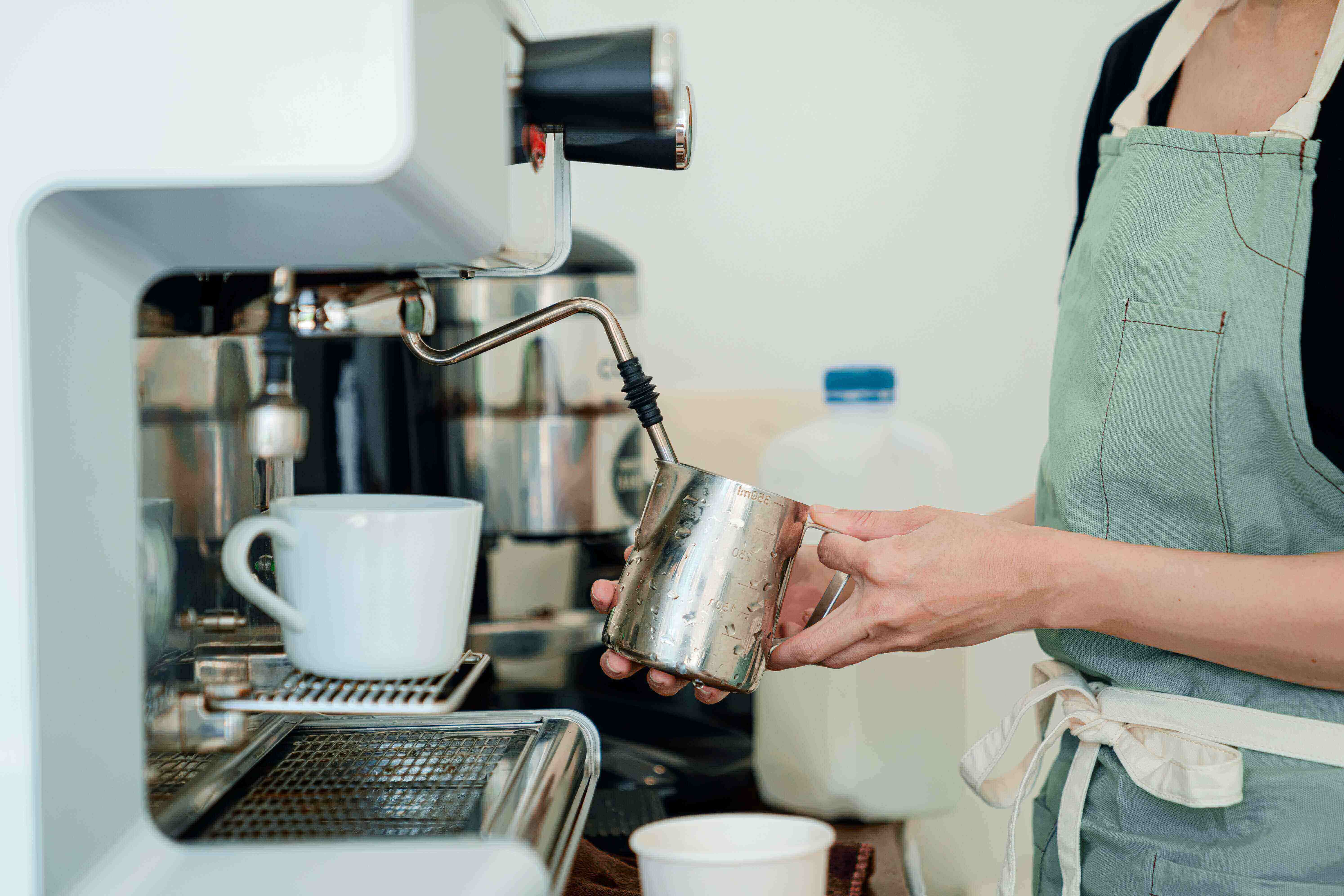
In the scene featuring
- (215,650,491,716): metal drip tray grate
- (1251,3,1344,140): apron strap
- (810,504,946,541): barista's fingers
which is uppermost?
(1251,3,1344,140): apron strap

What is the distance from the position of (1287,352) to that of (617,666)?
42cm

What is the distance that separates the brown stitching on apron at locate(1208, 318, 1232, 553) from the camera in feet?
2.04

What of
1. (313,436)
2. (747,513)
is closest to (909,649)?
(747,513)

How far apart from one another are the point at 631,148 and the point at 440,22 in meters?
0.16

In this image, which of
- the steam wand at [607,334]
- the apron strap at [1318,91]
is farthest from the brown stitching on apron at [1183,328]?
the steam wand at [607,334]

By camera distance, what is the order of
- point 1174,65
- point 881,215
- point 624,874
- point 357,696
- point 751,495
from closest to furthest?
point 357,696
point 751,495
point 624,874
point 1174,65
point 881,215

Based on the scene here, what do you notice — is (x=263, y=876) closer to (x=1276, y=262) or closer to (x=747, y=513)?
(x=747, y=513)

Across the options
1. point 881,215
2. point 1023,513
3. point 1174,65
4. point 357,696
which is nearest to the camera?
point 357,696

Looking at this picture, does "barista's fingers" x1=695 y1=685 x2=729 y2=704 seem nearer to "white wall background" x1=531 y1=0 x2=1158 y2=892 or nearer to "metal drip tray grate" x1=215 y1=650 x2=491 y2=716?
"metal drip tray grate" x1=215 y1=650 x2=491 y2=716

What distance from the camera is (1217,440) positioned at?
621 millimetres

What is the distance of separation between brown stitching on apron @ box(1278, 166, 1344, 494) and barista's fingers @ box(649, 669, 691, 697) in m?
0.37

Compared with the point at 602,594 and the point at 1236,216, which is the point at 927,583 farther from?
the point at 1236,216

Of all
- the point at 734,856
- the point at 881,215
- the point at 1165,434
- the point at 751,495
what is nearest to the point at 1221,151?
the point at 1165,434

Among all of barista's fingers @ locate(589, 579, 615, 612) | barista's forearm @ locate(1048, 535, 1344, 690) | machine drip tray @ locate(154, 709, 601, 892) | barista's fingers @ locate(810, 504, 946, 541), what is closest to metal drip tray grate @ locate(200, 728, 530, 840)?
machine drip tray @ locate(154, 709, 601, 892)
